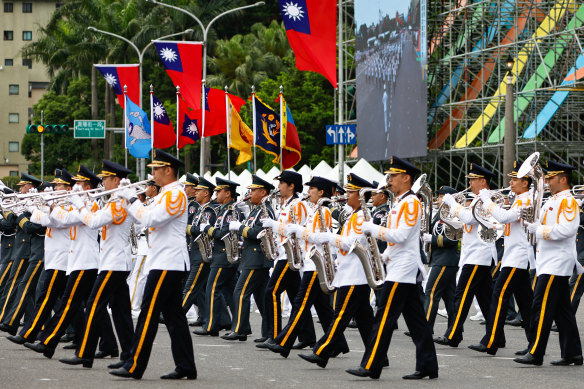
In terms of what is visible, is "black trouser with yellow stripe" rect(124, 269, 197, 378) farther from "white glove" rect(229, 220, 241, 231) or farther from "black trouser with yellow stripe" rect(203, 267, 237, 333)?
"black trouser with yellow stripe" rect(203, 267, 237, 333)

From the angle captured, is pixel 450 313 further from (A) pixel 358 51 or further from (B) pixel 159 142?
(A) pixel 358 51

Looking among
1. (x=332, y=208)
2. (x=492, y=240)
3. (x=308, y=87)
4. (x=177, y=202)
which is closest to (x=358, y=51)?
(x=308, y=87)

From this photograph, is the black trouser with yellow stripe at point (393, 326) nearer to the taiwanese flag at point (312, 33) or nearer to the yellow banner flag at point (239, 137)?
the yellow banner flag at point (239, 137)

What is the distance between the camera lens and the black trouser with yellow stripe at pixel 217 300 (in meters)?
14.4

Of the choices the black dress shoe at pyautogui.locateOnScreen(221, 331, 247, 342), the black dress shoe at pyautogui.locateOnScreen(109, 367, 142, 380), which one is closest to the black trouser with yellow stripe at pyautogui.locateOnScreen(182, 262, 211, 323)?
the black dress shoe at pyautogui.locateOnScreen(221, 331, 247, 342)

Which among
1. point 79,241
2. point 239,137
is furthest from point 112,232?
point 239,137

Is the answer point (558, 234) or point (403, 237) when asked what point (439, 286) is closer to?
point (558, 234)

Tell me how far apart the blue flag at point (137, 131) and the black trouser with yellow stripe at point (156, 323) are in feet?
69.3

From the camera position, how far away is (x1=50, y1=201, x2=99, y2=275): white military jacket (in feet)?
37.5

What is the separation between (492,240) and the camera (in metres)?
12.9

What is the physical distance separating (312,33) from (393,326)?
19.1 metres

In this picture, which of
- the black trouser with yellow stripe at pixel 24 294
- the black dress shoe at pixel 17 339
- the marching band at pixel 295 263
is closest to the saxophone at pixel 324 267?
the marching band at pixel 295 263

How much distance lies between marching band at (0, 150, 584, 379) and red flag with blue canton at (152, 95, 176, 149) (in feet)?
50.9

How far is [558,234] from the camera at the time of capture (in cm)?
1100
